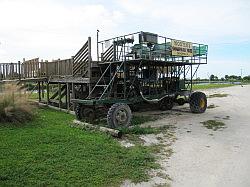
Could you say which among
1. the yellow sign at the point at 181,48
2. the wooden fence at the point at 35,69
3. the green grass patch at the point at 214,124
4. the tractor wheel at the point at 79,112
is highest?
the yellow sign at the point at 181,48

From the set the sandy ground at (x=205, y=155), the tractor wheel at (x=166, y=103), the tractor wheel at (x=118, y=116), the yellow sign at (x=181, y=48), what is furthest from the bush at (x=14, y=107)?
the tractor wheel at (x=166, y=103)

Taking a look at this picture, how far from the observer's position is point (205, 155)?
9.78 m

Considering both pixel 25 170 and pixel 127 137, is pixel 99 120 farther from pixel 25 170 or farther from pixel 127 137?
pixel 25 170

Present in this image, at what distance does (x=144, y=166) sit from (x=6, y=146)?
4097mm

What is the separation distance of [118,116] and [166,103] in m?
7.00

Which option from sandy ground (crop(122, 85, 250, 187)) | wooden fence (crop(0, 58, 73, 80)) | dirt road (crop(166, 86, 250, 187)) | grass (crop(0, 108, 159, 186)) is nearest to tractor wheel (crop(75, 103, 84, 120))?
grass (crop(0, 108, 159, 186))

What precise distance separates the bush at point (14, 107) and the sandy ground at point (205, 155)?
5226mm

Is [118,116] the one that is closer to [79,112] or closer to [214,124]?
[79,112]

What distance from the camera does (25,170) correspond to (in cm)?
777

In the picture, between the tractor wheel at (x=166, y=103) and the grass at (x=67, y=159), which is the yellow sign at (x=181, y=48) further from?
the grass at (x=67, y=159)

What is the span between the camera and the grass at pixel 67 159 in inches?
290

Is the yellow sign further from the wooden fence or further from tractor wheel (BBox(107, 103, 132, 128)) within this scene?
the wooden fence

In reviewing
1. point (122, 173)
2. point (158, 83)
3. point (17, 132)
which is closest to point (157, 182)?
point (122, 173)

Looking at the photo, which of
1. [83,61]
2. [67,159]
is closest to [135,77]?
[83,61]
